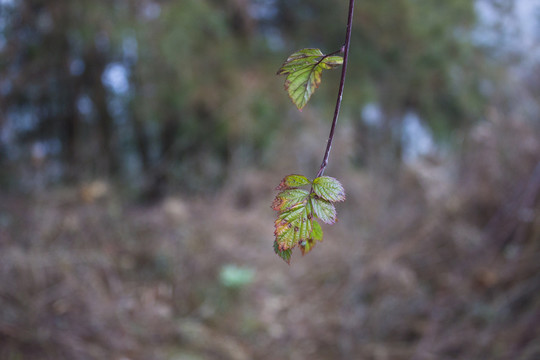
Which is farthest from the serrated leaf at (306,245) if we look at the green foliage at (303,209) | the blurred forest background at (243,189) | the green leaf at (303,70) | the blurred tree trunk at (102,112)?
the blurred tree trunk at (102,112)

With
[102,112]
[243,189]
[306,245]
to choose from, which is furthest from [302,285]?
[306,245]

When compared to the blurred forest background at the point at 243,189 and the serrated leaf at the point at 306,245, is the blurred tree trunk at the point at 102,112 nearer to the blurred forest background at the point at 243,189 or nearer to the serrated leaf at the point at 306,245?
the blurred forest background at the point at 243,189

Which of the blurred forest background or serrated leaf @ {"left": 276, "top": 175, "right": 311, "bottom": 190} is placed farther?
the blurred forest background

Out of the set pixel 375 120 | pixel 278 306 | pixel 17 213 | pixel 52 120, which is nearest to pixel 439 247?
pixel 278 306

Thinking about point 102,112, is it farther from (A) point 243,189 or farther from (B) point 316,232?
(B) point 316,232

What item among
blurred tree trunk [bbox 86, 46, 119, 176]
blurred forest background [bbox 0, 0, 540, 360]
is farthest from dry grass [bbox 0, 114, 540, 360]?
blurred tree trunk [bbox 86, 46, 119, 176]

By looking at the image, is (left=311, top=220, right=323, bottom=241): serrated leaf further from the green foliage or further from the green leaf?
the green leaf

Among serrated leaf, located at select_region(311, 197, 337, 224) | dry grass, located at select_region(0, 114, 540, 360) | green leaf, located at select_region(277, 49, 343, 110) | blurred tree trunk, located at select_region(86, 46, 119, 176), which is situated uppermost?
blurred tree trunk, located at select_region(86, 46, 119, 176)

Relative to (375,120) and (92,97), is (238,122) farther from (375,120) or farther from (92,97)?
(375,120)
